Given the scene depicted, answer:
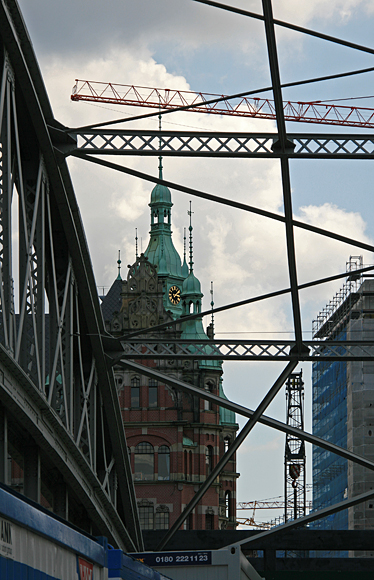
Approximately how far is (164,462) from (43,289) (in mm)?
47862

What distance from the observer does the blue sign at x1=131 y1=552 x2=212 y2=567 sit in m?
18.7

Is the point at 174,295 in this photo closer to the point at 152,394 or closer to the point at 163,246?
the point at 163,246

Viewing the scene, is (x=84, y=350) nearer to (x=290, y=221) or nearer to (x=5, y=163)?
(x=290, y=221)

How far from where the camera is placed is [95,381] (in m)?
23.5

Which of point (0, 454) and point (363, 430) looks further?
point (363, 430)

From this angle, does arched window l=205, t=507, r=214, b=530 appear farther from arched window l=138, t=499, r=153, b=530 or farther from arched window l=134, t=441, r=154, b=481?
arched window l=134, t=441, r=154, b=481

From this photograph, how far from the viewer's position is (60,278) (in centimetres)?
2070

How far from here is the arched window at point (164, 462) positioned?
6384 centimetres

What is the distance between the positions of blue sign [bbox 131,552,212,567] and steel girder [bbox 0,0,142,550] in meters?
2.26

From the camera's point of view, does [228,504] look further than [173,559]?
Yes

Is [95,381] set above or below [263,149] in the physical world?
below

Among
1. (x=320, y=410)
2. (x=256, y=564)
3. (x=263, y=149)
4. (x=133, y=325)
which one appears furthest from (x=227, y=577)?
(x=320, y=410)

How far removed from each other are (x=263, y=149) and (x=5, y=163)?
556 cm

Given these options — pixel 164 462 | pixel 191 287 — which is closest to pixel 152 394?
pixel 164 462
